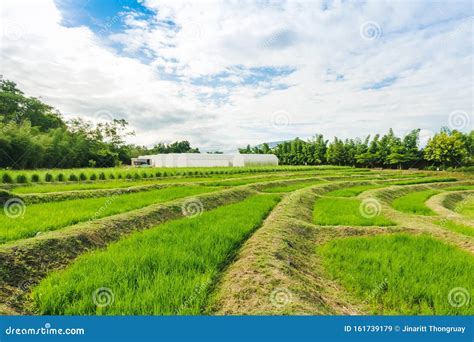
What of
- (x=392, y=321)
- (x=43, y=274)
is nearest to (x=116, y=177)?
(x=43, y=274)

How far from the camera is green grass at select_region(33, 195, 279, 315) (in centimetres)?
351

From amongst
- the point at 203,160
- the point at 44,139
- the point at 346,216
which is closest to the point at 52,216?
the point at 346,216

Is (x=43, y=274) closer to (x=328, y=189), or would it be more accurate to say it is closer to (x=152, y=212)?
(x=152, y=212)

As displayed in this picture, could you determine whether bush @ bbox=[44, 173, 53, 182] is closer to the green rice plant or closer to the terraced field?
the green rice plant

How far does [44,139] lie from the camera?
33875 mm

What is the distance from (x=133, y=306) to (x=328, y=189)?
1792cm

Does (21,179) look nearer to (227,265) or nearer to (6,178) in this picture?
(6,178)

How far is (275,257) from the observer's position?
523 cm

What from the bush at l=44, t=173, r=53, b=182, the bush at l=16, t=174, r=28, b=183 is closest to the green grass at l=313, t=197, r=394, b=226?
the bush at l=16, t=174, r=28, b=183

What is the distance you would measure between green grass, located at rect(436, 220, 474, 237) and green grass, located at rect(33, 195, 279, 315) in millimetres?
6544

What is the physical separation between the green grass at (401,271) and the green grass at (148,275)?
91.1 inches

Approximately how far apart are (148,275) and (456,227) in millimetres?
9408

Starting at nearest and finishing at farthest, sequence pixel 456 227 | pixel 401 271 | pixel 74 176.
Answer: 1. pixel 401 271
2. pixel 456 227
3. pixel 74 176

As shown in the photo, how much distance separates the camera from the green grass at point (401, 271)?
13.2 feet
